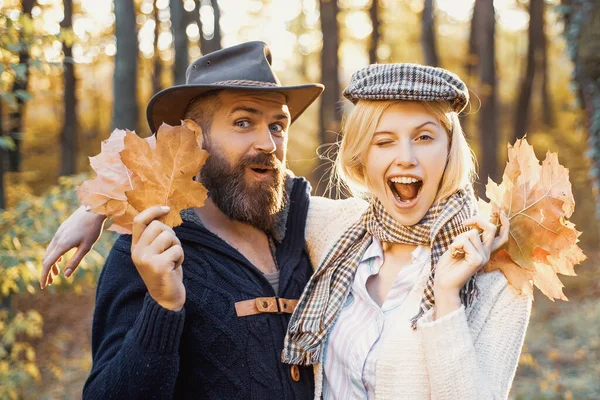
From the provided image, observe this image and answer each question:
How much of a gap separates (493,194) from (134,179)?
53.5 inches

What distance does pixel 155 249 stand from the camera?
2104 millimetres

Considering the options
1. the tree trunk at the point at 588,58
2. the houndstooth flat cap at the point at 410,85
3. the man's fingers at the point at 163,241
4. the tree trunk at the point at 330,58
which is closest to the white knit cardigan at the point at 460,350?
the houndstooth flat cap at the point at 410,85

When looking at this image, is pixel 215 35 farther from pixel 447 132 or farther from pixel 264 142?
pixel 447 132

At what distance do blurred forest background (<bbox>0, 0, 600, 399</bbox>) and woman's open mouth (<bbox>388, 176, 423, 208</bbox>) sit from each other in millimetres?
425

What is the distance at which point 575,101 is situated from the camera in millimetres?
6082

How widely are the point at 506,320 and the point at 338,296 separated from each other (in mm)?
695

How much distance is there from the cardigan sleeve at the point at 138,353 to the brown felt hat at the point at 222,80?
3.13 ft

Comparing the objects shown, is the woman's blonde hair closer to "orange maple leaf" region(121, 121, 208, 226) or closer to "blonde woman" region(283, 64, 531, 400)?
"blonde woman" region(283, 64, 531, 400)

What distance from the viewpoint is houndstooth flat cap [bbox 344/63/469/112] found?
252 cm

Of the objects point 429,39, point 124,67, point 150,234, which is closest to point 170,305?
point 150,234

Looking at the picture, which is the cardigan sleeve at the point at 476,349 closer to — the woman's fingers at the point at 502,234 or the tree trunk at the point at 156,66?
the woman's fingers at the point at 502,234

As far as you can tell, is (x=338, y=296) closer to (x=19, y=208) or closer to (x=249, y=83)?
(x=249, y=83)

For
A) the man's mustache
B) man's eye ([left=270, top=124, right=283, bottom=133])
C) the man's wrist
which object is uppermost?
man's eye ([left=270, top=124, right=283, bottom=133])

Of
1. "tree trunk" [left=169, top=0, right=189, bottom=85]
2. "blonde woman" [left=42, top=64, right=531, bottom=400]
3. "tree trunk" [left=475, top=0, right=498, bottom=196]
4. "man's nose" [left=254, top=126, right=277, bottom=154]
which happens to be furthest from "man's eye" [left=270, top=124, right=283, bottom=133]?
"tree trunk" [left=475, top=0, right=498, bottom=196]
